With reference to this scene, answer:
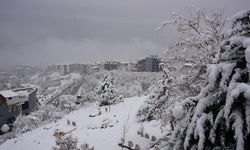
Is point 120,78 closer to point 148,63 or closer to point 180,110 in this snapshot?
point 148,63

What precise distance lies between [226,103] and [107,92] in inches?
900

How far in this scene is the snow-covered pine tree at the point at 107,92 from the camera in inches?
983

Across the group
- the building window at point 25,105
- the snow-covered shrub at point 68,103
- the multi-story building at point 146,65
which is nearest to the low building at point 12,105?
the building window at point 25,105

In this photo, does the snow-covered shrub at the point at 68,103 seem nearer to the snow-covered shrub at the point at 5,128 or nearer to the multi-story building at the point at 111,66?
the snow-covered shrub at the point at 5,128

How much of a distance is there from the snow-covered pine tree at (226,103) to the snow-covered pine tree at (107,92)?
21.8m

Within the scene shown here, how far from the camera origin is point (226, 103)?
2795 mm

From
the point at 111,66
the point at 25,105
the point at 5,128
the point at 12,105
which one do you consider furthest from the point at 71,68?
the point at 5,128

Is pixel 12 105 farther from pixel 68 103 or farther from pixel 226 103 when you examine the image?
pixel 226 103

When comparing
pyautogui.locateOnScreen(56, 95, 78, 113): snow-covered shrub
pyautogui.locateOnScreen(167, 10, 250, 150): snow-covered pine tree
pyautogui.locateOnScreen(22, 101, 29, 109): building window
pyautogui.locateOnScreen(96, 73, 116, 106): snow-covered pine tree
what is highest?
pyautogui.locateOnScreen(167, 10, 250, 150): snow-covered pine tree

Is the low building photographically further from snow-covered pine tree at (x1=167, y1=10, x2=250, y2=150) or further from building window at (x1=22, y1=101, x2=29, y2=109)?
snow-covered pine tree at (x1=167, y1=10, x2=250, y2=150)

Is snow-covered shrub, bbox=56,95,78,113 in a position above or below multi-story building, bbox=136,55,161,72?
below

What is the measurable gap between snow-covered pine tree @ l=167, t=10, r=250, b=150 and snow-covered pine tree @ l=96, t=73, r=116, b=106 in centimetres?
2184

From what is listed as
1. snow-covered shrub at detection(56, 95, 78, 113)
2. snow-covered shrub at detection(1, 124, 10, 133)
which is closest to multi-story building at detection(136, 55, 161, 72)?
snow-covered shrub at detection(56, 95, 78, 113)

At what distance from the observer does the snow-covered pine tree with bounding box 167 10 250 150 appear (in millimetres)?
2725
